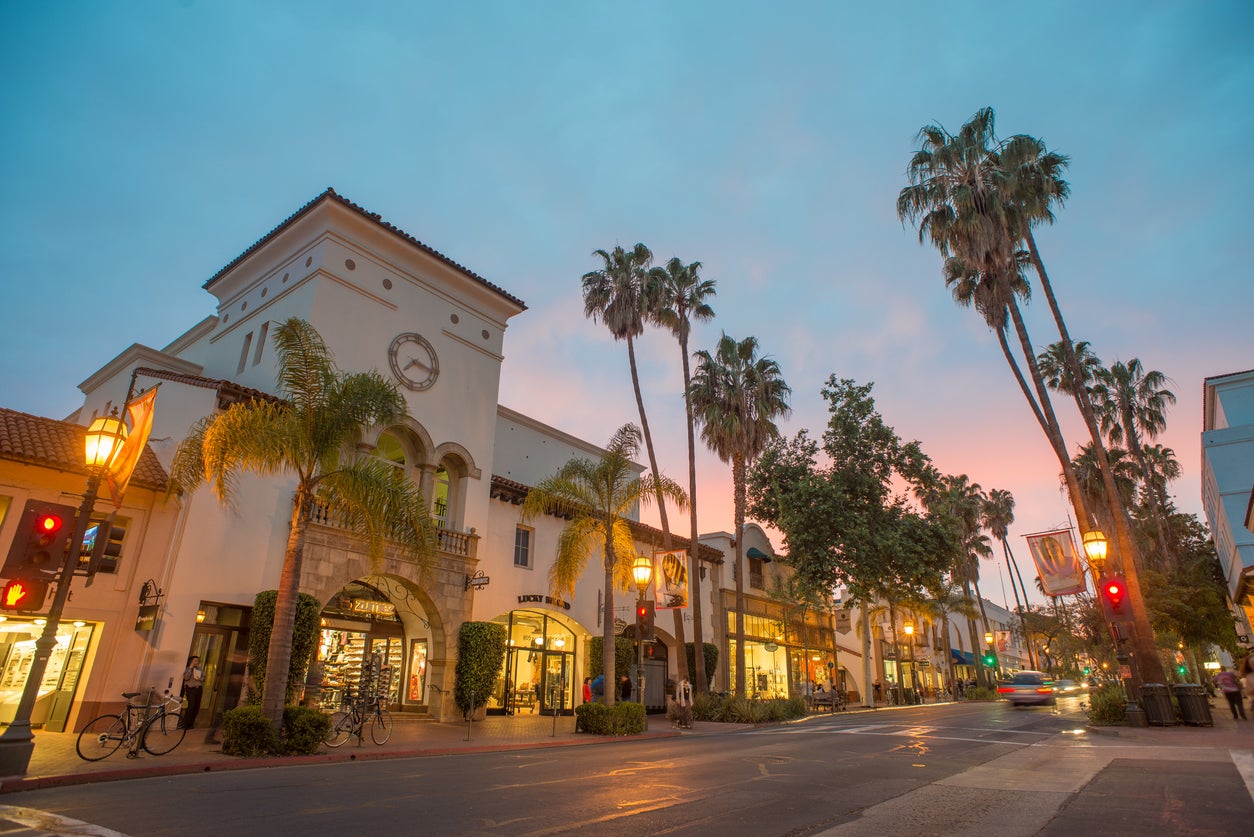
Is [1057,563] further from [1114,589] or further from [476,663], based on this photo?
[476,663]

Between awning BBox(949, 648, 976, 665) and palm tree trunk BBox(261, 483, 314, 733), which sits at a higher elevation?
awning BBox(949, 648, 976, 665)

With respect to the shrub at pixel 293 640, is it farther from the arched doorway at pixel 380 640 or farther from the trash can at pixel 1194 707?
the trash can at pixel 1194 707

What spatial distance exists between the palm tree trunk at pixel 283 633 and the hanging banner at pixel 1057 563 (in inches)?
753

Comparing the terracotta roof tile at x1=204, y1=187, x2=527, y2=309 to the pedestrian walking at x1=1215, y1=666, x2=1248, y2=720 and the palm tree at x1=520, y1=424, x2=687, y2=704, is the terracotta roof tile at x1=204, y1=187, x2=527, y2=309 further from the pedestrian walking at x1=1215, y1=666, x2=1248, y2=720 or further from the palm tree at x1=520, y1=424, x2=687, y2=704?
the pedestrian walking at x1=1215, y1=666, x2=1248, y2=720

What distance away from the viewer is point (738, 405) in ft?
104

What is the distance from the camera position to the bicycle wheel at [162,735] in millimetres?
12328

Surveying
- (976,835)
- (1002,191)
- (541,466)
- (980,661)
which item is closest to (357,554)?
(541,466)

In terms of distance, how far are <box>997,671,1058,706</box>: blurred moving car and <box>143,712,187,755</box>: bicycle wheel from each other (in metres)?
35.9

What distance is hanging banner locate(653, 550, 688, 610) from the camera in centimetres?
2202

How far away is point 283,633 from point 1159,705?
68.2 feet

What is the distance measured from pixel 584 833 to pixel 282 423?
10.6 metres

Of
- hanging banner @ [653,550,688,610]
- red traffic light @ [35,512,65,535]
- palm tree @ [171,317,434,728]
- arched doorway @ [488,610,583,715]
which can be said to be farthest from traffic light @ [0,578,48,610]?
arched doorway @ [488,610,583,715]

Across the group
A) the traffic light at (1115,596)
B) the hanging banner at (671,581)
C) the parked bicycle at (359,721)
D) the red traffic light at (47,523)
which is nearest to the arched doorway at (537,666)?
the hanging banner at (671,581)

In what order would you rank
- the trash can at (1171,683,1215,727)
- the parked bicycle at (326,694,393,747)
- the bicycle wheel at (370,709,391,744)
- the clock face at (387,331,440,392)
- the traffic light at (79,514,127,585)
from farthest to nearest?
the clock face at (387,331,440,392) → the trash can at (1171,683,1215,727) → the bicycle wheel at (370,709,391,744) → the parked bicycle at (326,694,393,747) → the traffic light at (79,514,127,585)
